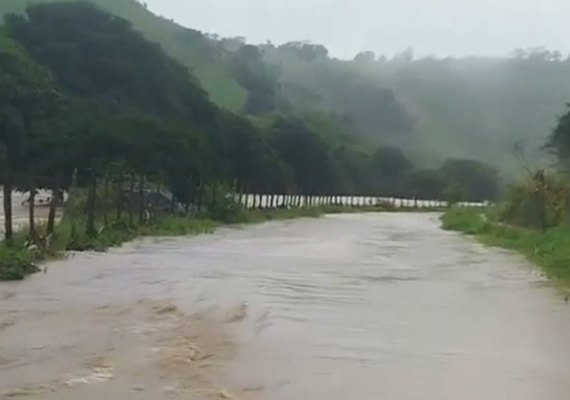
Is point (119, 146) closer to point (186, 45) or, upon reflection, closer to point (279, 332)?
point (279, 332)

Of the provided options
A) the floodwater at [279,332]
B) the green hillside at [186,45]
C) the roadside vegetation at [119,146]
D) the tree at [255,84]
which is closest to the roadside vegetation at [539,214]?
the floodwater at [279,332]

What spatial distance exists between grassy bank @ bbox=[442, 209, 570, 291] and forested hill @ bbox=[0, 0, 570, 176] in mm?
58939

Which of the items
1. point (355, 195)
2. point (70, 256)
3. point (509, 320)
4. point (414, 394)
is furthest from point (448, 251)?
point (355, 195)

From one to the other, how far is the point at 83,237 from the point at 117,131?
11.8 metres

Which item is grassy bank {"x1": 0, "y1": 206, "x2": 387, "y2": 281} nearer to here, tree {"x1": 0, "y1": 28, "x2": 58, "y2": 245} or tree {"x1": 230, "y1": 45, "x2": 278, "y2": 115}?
tree {"x1": 0, "y1": 28, "x2": 58, "y2": 245}

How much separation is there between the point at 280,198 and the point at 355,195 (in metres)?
27.5

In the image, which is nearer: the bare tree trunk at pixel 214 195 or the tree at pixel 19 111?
the tree at pixel 19 111

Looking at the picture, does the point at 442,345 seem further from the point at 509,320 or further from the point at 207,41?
the point at 207,41

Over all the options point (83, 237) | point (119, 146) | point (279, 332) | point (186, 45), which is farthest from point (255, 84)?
point (279, 332)

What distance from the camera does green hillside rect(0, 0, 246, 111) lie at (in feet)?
361

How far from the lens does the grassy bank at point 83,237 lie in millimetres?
21625

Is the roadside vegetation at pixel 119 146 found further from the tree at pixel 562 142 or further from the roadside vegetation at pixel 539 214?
the tree at pixel 562 142

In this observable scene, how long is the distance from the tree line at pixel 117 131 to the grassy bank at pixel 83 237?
56cm

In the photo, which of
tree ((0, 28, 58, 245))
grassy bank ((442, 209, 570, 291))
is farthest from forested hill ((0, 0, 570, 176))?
tree ((0, 28, 58, 245))
